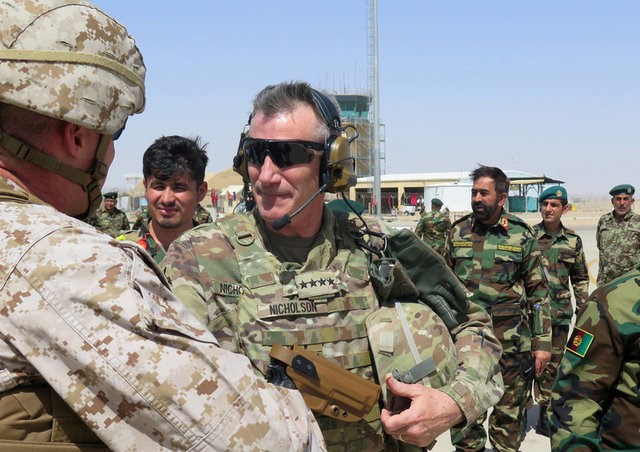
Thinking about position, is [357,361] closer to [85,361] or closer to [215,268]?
[215,268]

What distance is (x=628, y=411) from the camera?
2213mm

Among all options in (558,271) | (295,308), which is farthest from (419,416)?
(558,271)

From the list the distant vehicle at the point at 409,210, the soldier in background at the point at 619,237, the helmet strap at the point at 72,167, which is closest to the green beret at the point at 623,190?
the soldier in background at the point at 619,237

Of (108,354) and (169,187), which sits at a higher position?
(169,187)

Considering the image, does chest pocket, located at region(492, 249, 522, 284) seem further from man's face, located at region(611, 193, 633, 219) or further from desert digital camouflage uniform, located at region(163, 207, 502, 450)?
man's face, located at region(611, 193, 633, 219)

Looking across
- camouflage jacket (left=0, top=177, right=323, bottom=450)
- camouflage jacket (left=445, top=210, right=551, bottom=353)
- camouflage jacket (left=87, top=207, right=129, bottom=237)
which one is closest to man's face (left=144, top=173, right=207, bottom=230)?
camouflage jacket (left=0, top=177, right=323, bottom=450)

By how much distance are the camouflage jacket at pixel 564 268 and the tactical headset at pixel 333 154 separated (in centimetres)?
527

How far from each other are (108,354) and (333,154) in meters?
1.44

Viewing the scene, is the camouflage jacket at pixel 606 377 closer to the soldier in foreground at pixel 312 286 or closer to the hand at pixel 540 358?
the soldier in foreground at pixel 312 286

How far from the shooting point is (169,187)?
156 inches

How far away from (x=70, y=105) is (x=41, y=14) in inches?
7.3

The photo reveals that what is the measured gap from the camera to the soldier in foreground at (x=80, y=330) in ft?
3.43

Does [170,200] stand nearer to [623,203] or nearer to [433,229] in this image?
[433,229]

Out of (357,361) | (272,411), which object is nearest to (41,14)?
(272,411)
